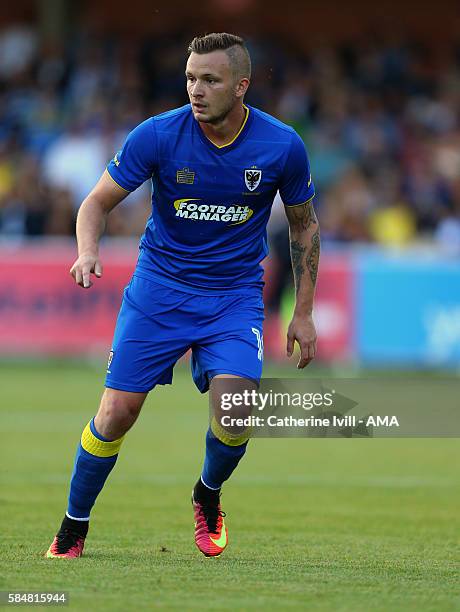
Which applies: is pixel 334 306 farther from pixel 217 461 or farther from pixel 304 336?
pixel 217 461

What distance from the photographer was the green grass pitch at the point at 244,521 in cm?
555

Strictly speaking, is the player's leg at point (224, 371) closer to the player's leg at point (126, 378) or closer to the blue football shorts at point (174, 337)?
the blue football shorts at point (174, 337)

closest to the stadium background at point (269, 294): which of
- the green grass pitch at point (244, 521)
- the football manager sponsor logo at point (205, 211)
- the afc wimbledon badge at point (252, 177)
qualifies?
the green grass pitch at point (244, 521)

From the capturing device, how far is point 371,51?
23812 millimetres

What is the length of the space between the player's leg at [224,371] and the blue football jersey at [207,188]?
143mm

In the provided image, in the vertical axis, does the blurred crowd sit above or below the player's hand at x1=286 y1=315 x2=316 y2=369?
below

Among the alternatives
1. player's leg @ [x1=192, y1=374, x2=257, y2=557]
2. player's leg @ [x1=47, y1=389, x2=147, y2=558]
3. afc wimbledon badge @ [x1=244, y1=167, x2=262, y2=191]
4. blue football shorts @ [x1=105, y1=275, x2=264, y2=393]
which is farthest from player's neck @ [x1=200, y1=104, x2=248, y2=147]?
player's leg @ [x1=47, y1=389, x2=147, y2=558]

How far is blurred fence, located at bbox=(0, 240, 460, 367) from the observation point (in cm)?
1728

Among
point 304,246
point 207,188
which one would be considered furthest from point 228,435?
point 207,188

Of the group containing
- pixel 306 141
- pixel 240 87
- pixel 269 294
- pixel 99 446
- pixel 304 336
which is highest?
pixel 240 87

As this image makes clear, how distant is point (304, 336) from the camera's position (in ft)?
22.0

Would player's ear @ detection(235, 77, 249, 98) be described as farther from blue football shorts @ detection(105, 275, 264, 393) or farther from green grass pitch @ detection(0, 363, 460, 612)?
green grass pitch @ detection(0, 363, 460, 612)

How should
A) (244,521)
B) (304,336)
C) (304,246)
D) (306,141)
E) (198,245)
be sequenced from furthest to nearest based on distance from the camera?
(306,141)
(244,521)
(304,246)
(304,336)
(198,245)

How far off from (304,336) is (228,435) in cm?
62
